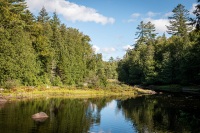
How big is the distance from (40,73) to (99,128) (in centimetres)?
5465

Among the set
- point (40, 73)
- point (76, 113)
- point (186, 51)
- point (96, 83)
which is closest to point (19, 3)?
point (40, 73)

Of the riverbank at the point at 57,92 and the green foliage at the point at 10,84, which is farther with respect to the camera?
the green foliage at the point at 10,84

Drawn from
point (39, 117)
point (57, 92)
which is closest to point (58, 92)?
point (57, 92)

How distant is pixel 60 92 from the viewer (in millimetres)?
75688

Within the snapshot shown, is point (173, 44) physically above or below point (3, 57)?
above

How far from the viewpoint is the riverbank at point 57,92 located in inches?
2522

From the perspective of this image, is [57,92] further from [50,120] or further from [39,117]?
[50,120]

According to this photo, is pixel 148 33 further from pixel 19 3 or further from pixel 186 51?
pixel 19 3

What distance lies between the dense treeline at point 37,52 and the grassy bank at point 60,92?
3.38 meters

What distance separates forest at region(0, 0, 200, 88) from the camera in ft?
239

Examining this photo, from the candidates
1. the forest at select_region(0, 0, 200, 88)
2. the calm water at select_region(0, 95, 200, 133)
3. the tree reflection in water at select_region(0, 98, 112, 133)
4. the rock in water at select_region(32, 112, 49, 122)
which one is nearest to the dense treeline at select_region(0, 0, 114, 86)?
the forest at select_region(0, 0, 200, 88)

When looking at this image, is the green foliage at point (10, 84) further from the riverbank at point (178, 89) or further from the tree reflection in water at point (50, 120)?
the riverbank at point (178, 89)

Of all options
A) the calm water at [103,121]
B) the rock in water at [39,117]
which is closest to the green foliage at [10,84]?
the calm water at [103,121]

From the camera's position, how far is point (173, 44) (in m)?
114
